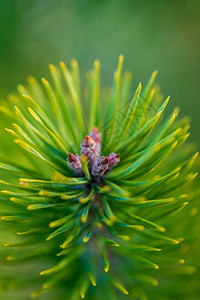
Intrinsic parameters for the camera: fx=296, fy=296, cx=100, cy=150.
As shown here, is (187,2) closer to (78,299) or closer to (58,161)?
(58,161)

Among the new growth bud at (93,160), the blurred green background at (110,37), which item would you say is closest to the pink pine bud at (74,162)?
the new growth bud at (93,160)

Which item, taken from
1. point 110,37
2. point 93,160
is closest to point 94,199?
point 93,160

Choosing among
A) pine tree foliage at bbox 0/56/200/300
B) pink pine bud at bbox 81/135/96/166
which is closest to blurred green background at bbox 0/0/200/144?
pine tree foliage at bbox 0/56/200/300

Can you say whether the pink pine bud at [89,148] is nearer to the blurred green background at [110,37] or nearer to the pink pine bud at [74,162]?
the pink pine bud at [74,162]

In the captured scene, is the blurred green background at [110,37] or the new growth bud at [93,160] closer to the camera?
the new growth bud at [93,160]

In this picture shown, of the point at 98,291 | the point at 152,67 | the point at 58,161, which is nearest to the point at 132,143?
the point at 58,161

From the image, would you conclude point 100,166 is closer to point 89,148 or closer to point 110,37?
point 89,148
